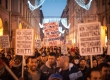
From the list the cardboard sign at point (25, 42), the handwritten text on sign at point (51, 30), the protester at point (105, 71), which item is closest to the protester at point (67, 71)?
the protester at point (105, 71)

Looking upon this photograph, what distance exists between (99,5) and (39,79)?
3411cm

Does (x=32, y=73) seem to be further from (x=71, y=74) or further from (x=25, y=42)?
(x=25, y=42)

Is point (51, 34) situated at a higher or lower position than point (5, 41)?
higher

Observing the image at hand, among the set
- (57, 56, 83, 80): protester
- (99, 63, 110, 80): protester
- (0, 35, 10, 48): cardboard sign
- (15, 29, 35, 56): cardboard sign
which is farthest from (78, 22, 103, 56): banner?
(0, 35, 10, 48): cardboard sign

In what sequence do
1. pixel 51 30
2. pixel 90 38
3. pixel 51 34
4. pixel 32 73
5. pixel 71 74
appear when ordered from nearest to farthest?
pixel 32 73 < pixel 71 74 < pixel 90 38 < pixel 51 34 < pixel 51 30

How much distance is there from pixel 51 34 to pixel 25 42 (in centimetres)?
538

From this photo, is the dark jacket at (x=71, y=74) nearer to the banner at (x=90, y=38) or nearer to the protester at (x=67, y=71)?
the protester at (x=67, y=71)

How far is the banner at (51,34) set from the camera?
1281 centimetres

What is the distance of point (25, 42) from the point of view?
312 inches

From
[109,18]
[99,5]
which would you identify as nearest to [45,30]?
[109,18]

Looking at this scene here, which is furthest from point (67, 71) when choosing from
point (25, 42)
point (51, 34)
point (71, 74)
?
point (51, 34)

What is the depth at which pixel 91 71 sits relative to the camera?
5031mm

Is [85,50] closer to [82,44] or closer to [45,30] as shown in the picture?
[82,44]

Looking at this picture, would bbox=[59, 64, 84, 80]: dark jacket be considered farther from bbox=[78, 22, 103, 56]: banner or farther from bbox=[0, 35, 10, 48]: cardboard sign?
bbox=[0, 35, 10, 48]: cardboard sign
